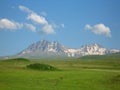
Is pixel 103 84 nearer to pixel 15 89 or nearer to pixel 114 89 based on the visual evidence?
pixel 114 89

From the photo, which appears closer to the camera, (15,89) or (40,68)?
(15,89)

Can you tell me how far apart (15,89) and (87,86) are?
11.8 meters

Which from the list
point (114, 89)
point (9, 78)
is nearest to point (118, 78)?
point (114, 89)

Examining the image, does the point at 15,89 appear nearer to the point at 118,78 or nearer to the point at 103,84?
the point at 103,84

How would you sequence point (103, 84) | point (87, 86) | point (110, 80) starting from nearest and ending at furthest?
point (87, 86), point (103, 84), point (110, 80)

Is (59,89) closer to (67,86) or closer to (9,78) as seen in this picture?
(67,86)

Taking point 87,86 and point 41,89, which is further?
point 87,86

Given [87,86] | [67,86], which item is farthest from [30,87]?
[87,86]

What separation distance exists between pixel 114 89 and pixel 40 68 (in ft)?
138

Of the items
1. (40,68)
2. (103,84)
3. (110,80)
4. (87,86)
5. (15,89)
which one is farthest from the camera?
(40,68)

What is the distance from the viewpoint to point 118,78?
51969mm

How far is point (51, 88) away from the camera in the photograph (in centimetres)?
4206

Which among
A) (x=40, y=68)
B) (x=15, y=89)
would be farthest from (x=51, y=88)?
(x=40, y=68)

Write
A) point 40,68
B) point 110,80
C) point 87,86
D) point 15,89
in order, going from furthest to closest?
point 40,68 → point 110,80 → point 87,86 → point 15,89
